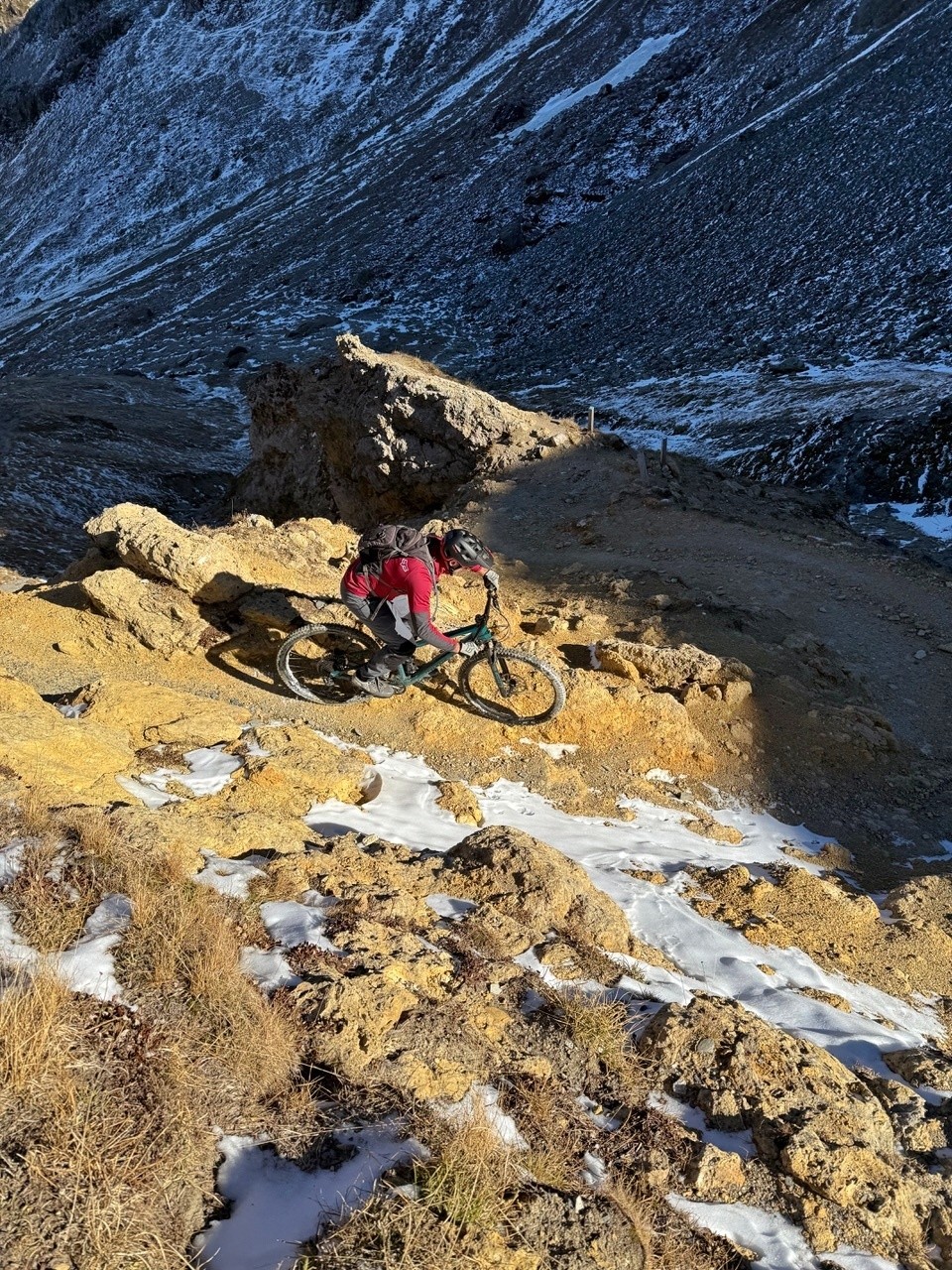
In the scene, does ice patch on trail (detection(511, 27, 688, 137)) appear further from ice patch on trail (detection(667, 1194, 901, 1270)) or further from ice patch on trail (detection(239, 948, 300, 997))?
ice patch on trail (detection(667, 1194, 901, 1270))

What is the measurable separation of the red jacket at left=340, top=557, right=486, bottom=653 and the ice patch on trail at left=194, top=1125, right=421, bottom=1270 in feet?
13.2

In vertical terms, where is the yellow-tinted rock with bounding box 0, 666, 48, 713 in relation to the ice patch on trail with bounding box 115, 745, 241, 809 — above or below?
above

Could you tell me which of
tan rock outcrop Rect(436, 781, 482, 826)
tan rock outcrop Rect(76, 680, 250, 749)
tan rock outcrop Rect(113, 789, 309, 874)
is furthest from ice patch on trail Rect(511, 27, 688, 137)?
tan rock outcrop Rect(113, 789, 309, 874)

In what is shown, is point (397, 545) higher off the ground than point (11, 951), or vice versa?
point (11, 951)

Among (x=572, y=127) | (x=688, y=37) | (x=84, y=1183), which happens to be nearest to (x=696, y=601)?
(x=84, y=1183)

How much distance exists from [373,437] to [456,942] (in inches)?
564

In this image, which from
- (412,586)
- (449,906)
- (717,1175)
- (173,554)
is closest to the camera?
(717,1175)

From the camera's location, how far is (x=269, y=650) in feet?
24.9

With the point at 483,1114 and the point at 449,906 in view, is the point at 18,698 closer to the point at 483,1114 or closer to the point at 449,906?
the point at 449,906

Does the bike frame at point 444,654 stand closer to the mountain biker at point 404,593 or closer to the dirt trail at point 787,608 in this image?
the mountain biker at point 404,593

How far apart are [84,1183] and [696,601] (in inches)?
349

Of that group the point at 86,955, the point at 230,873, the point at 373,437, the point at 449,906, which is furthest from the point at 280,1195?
the point at 373,437

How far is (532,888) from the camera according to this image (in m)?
4.20

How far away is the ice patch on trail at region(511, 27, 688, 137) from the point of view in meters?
54.1
